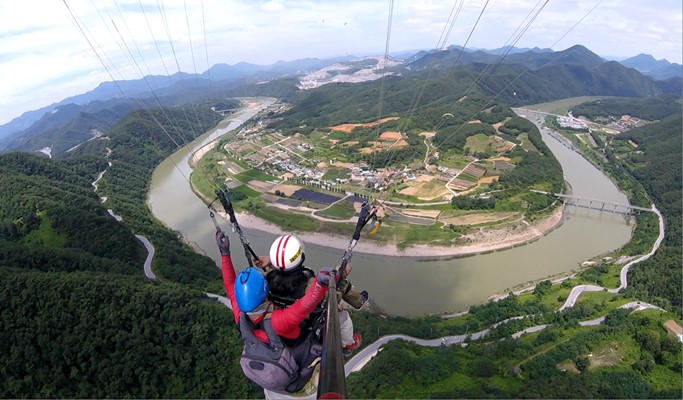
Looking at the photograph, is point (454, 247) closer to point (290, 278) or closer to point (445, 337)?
point (445, 337)

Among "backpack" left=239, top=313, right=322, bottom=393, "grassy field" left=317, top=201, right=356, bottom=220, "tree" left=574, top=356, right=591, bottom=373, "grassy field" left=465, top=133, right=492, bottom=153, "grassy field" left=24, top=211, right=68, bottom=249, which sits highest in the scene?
"backpack" left=239, top=313, right=322, bottom=393

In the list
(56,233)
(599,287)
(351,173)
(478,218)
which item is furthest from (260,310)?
(351,173)

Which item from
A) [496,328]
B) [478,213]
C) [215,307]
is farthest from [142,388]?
[478,213]

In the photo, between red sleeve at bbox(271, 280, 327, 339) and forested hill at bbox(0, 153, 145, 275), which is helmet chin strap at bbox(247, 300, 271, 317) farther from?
forested hill at bbox(0, 153, 145, 275)

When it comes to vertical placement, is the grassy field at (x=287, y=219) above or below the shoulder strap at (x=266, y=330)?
below

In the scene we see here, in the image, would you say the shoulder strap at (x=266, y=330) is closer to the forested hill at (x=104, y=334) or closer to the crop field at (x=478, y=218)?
the forested hill at (x=104, y=334)

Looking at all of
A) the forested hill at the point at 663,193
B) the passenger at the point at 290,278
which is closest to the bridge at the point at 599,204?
the forested hill at the point at 663,193

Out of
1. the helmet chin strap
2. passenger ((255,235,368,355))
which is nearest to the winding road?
passenger ((255,235,368,355))
